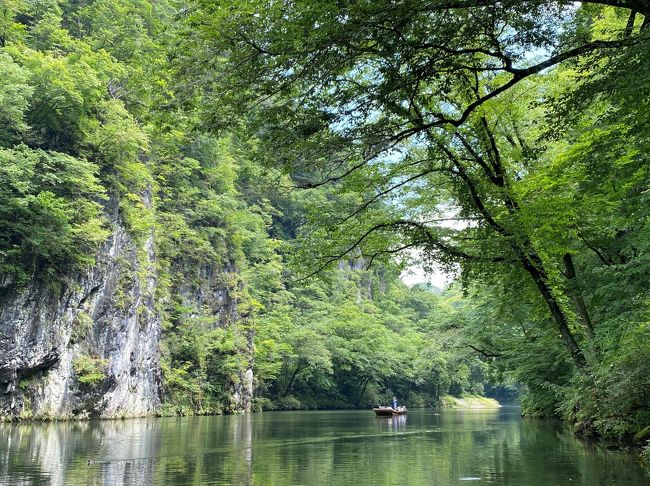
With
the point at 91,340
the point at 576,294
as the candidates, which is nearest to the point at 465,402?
the point at 91,340

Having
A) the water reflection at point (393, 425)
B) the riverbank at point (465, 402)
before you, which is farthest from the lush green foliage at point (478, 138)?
the riverbank at point (465, 402)

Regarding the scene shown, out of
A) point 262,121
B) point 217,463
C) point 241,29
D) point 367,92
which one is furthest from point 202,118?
point 217,463

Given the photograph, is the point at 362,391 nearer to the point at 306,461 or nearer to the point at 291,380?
the point at 291,380

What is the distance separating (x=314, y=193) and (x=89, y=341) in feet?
75.8

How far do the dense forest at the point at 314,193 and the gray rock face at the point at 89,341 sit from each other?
12cm

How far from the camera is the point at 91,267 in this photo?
28.6 meters

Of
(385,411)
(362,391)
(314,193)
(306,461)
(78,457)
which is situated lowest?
(306,461)

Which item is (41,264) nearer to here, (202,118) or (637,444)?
(202,118)

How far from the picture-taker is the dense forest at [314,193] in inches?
266

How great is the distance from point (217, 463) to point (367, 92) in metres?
7.74

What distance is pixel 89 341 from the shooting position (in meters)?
28.4

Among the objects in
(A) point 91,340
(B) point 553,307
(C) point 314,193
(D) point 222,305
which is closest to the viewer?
(B) point 553,307

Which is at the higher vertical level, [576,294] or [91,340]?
[91,340]

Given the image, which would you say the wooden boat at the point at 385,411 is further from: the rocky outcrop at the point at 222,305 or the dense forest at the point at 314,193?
the rocky outcrop at the point at 222,305
